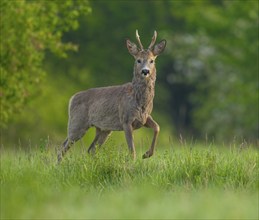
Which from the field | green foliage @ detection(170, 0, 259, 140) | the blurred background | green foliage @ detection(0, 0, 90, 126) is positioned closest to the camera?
the field

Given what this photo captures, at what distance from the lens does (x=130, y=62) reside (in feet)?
169

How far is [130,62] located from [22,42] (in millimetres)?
29305

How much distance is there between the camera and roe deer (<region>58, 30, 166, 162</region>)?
592 inches

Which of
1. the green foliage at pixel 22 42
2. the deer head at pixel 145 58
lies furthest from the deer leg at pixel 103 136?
the green foliage at pixel 22 42

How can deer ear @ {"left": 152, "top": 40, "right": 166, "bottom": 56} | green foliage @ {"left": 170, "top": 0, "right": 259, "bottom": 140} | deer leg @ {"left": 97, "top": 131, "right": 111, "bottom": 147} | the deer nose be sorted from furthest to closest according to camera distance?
green foliage @ {"left": 170, "top": 0, "right": 259, "bottom": 140} < deer leg @ {"left": 97, "top": 131, "right": 111, "bottom": 147} < deer ear @ {"left": 152, "top": 40, "right": 166, "bottom": 56} < the deer nose

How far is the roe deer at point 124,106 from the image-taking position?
15.0 m

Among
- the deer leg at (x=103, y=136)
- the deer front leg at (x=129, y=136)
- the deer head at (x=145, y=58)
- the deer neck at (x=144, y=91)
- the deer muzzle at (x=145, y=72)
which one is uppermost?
the deer head at (x=145, y=58)

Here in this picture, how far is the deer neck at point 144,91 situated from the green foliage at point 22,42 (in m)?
6.58

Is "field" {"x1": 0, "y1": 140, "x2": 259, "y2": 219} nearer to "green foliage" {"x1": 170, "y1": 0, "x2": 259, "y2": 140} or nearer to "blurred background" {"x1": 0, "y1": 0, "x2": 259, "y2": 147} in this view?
"blurred background" {"x1": 0, "y1": 0, "x2": 259, "y2": 147}

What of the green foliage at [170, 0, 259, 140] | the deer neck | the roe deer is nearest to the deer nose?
the roe deer

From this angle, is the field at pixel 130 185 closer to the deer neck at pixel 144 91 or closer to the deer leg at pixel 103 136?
the deer neck at pixel 144 91

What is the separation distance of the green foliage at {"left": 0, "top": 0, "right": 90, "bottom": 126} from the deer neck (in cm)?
658

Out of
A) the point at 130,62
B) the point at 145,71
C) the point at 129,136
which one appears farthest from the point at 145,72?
the point at 130,62

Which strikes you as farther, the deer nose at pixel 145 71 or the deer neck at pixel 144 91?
the deer neck at pixel 144 91
